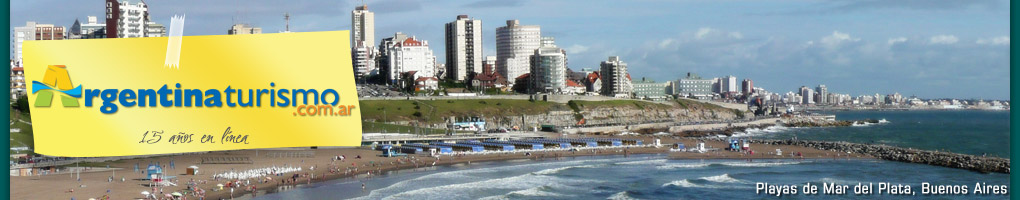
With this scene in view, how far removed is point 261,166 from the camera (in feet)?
172

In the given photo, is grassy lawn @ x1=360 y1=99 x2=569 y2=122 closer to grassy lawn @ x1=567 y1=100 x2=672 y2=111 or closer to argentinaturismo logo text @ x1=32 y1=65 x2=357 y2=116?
grassy lawn @ x1=567 y1=100 x2=672 y2=111

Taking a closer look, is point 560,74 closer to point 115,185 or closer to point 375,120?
point 375,120

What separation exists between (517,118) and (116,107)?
106 meters

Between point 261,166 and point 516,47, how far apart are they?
132096 millimetres

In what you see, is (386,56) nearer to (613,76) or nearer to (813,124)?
(613,76)

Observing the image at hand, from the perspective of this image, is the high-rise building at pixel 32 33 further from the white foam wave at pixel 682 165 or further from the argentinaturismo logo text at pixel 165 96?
the argentinaturismo logo text at pixel 165 96

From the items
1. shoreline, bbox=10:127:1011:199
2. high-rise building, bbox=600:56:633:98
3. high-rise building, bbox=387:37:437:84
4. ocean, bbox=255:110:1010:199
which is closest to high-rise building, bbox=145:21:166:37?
high-rise building, bbox=387:37:437:84

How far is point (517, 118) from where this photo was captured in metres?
117

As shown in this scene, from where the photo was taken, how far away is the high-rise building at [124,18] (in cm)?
10425

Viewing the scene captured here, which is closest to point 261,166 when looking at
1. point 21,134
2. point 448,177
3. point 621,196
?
point 448,177

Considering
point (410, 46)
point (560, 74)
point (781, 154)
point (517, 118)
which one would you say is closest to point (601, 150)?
point (781, 154)

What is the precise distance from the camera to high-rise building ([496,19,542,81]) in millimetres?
180750

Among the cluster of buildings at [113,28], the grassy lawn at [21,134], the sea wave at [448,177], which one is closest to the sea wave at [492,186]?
the sea wave at [448,177]

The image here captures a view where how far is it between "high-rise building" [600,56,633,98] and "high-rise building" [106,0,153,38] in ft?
283
